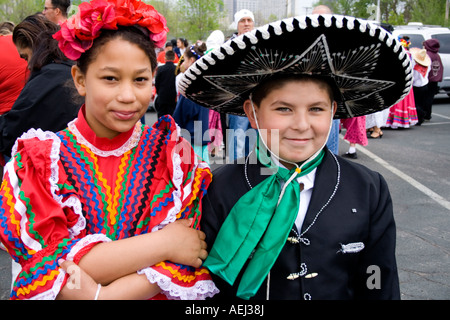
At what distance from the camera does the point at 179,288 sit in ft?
5.45

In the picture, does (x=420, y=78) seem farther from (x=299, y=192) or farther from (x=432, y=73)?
(x=299, y=192)

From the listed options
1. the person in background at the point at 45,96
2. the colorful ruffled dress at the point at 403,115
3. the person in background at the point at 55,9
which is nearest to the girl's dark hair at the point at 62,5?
the person in background at the point at 55,9

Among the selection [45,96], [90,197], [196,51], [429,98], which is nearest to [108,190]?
[90,197]

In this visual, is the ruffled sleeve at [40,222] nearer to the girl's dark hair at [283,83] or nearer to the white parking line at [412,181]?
the girl's dark hair at [283,83]

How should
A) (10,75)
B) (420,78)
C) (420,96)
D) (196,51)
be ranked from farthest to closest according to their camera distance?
(420,96), (420,78), (196,51), (10,75)

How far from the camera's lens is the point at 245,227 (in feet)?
5.69

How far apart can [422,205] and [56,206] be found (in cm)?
441

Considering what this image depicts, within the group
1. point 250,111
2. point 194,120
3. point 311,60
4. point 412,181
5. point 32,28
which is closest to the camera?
point 311,60

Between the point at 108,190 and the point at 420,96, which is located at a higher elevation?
the point at 108,190

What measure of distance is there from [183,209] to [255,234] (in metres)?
0.28

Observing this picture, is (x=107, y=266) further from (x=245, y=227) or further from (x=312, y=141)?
(x=312, y=141)

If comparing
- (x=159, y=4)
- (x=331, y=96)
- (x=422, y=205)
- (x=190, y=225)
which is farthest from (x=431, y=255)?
(x=159, y=4)

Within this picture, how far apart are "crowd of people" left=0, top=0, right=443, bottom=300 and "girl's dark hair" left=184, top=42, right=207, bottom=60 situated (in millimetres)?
4440

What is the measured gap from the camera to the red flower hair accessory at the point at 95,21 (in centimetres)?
168
